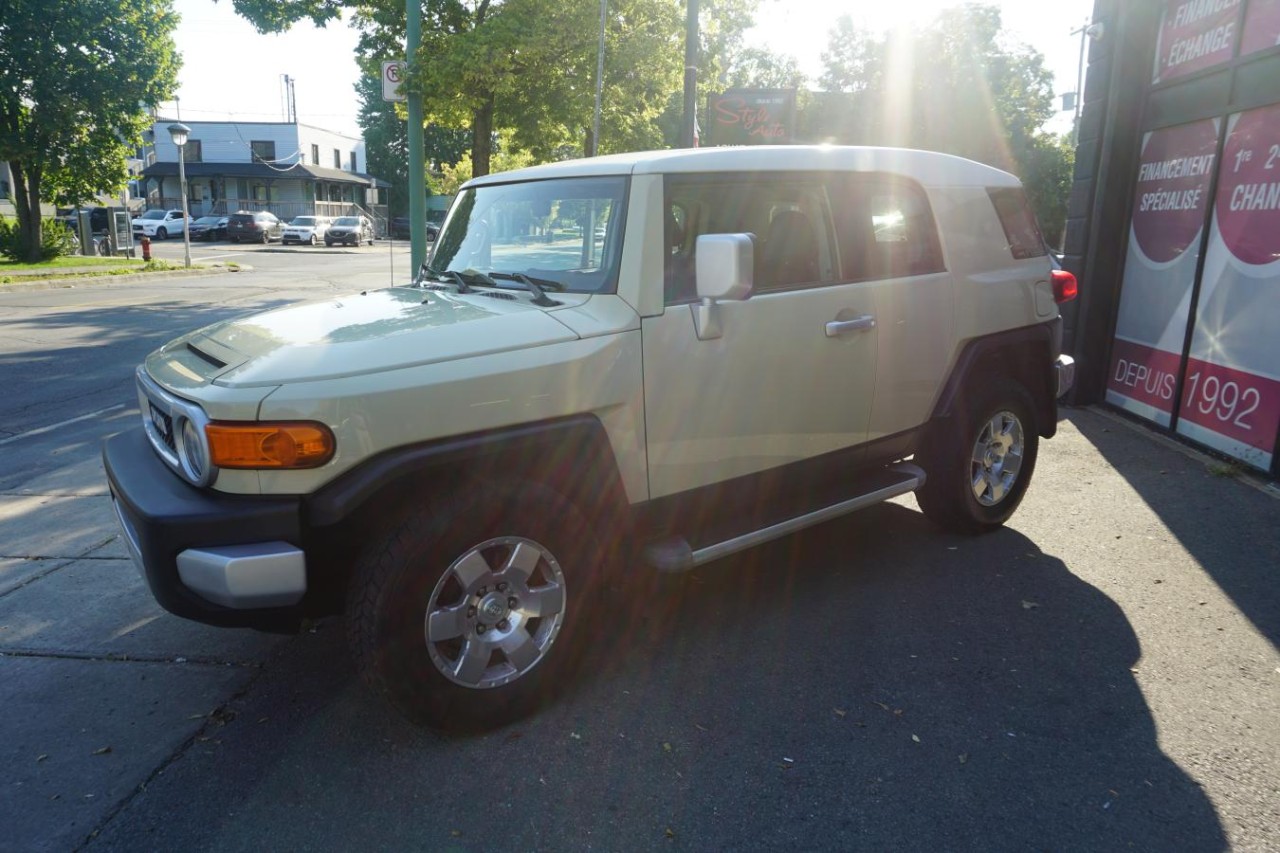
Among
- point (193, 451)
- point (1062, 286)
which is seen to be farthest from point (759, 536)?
point (1062, 286)

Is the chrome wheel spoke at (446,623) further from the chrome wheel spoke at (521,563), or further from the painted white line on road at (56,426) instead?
the painted white line on road at (56,426)

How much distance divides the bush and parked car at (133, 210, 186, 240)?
731 inches

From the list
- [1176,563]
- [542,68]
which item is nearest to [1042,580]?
[1176,563]

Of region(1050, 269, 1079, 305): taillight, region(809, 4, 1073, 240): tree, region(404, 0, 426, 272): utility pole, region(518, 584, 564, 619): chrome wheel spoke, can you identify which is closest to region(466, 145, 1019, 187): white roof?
region(1050, 269, 1079, 305): taillight

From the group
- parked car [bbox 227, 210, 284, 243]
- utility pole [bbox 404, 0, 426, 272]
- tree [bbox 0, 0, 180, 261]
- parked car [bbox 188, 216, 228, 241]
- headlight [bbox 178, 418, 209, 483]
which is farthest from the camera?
parked car [bbox 188, 216, 228, 241]

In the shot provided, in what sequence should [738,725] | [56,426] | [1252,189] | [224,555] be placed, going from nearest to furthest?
[224,555] → [738,725] → [1252,189] → [56,426]

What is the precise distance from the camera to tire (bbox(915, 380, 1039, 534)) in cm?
467

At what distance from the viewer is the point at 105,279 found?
2136cm

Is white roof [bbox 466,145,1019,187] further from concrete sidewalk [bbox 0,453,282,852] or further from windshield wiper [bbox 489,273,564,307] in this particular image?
concrete sidewalk [bbox 0,453,282,852]

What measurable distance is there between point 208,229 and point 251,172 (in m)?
10.6

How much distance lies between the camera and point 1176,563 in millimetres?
4754

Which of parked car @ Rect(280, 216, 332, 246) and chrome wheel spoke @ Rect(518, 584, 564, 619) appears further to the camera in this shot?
parked car @ Rect(280, 216, 332, 246)

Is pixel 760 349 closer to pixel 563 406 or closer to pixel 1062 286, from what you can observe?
pixel 563 406

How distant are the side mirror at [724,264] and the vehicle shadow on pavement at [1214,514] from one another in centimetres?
281
